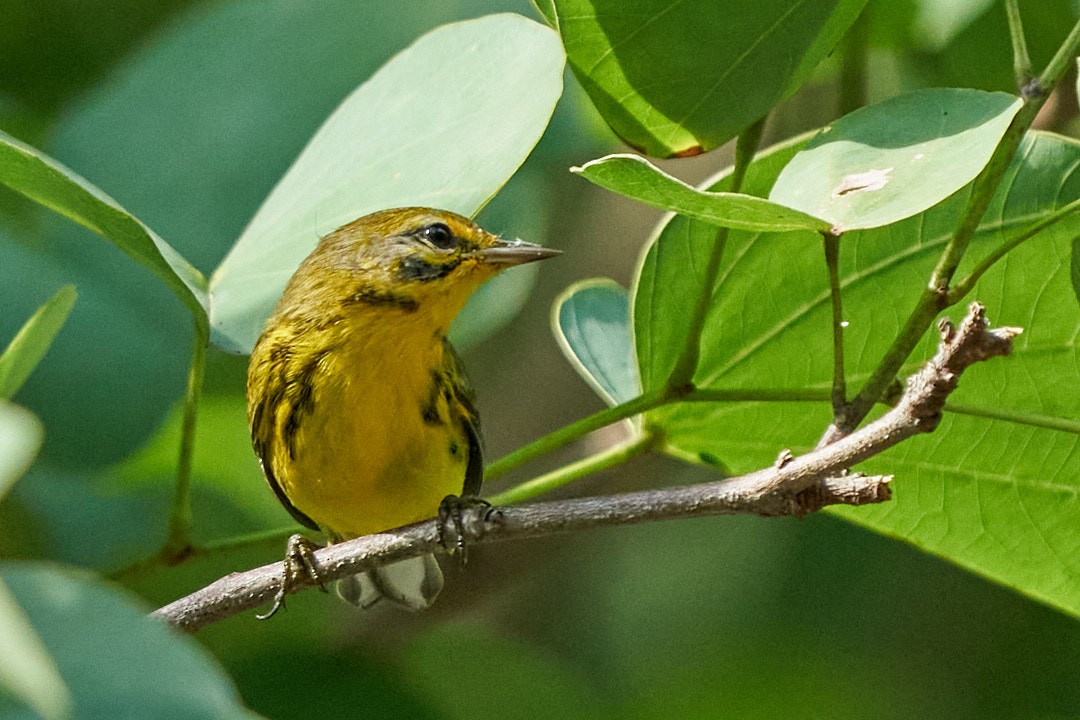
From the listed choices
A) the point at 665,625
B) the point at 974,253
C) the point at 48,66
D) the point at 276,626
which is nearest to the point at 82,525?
the point at 276,626

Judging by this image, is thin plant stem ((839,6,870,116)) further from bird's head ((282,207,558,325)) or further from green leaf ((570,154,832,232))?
green leaf ((570,154,832,232))

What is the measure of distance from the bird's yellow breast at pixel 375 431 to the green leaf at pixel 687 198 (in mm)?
1204

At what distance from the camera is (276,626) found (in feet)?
12.3

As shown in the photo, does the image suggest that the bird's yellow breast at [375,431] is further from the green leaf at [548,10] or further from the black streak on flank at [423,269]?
the green leaf at [548,10]

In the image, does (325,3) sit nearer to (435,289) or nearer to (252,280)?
(435,289)

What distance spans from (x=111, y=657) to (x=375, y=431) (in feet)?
5.51

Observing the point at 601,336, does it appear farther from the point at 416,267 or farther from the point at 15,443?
the point at 15,443

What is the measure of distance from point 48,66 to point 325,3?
0.81 m

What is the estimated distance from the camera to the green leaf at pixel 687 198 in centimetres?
155

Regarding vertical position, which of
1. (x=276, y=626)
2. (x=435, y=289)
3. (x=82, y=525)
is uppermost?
(x=435, y=289)

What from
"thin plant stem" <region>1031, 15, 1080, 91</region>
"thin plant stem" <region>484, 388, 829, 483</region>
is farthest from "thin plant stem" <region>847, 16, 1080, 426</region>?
"thin plant stem" <region>484, 388, 829, 483</region>

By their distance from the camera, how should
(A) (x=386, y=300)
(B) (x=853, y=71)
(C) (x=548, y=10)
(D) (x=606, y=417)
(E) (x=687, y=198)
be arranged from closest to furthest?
1. (E) (x=687, y=198)
2. (C) (x=548, y=10)
3. (D) (x=606, y=417)
4. (A) (x=386, y=300)
5. (B) (x=853, y=71)

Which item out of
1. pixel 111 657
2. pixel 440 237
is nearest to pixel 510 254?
pixel 440 237

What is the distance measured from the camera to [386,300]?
9.35ft
